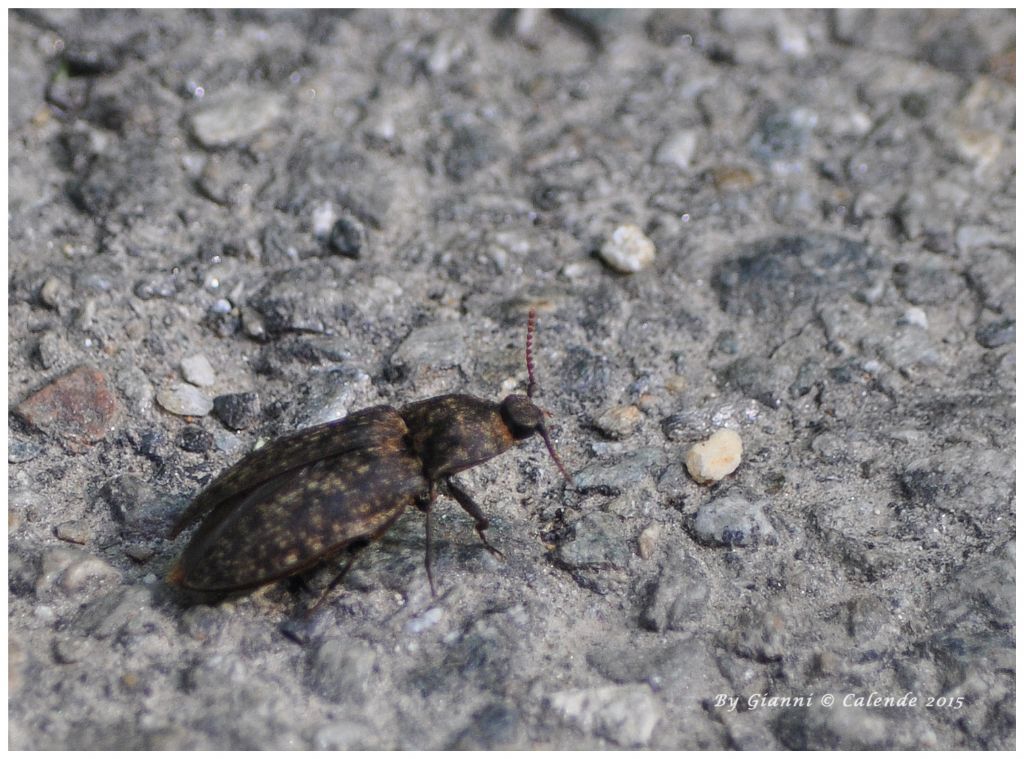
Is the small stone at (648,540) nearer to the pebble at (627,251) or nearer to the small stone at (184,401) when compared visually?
the pebble at (627,251)

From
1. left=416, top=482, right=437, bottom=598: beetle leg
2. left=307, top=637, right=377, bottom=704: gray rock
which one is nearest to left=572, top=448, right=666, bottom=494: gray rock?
left=416, top=482, right=437, bottom=598: beetle leg

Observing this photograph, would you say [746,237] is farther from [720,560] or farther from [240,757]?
[240,757]

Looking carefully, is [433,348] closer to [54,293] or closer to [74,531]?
[74,531]

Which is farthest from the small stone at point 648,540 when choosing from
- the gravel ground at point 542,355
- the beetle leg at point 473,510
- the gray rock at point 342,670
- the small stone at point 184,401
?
the small stone at point 184,401

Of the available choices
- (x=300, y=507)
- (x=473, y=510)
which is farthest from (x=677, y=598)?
(x=300, y=507)

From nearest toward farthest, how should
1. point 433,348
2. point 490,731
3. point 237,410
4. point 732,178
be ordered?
point 490,731 < point 237,410 < point 433,348 < point 732,178
